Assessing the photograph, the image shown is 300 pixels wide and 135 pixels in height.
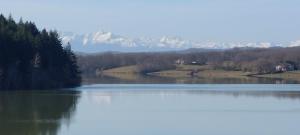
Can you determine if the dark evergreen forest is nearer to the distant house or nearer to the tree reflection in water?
the tree reflection in water

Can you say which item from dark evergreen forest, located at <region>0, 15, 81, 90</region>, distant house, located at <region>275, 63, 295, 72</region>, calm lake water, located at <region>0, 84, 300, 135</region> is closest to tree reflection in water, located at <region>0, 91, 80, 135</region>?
calm lake water, located at <region>0, 84, 300, 135</region>

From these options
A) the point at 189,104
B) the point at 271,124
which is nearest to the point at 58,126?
the point at 271,124

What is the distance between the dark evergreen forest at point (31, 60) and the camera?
86.8 m

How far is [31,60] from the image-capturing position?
302ft

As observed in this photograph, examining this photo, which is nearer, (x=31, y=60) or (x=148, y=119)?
(x=148, y=119)

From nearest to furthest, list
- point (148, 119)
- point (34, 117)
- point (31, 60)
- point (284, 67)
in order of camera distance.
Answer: point (148, 119) < point (34, 117) < point (31, 60) < point (284, 67)

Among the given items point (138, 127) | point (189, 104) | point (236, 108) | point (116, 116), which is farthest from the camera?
point (189, 104)

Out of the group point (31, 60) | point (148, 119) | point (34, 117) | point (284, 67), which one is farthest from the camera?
point (284, 67)

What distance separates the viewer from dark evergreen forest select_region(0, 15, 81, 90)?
285ft

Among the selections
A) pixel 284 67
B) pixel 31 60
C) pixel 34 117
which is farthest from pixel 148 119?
pixel 284 67

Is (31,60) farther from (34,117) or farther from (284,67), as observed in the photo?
(284,67)

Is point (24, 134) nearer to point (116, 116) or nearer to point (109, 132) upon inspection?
point (109, 132)

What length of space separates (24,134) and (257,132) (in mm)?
10283

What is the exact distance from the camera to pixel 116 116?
4472cm
